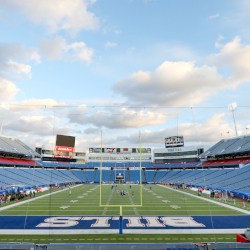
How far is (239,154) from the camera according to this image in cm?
3903

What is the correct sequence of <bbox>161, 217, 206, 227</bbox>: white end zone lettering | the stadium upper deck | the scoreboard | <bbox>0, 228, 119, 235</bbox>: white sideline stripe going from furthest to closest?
the scoreboard
the stadium upper deck
<bbox>161, 217, 206, 227</bbox>: white end zone lettering
<bbox>0, 228, 119, 235</bbox>: white sideline stripe

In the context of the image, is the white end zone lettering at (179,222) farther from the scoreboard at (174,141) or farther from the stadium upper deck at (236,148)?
the scoreboard at (174,141)

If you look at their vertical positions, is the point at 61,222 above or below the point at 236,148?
below

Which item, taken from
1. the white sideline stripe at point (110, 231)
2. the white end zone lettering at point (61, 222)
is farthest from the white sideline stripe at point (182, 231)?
the white end zone lettering at point (61, 222)

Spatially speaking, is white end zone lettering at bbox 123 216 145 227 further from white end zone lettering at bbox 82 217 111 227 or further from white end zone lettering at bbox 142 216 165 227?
white end zone lettering at bbox 82 217 111 227

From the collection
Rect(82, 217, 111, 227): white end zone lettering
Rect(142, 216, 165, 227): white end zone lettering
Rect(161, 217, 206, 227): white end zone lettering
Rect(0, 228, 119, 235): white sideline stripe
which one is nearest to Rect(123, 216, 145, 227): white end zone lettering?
Rect(142, 216, 165, 227): white end zone lettering

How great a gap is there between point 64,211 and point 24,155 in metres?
35.8

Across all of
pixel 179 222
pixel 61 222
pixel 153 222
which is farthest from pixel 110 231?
pixel 179 222

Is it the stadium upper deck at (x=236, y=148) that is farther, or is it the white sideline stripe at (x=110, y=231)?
the stadium upper deck at (x=236, y=148)

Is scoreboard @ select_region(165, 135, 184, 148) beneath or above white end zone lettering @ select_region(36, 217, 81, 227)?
above

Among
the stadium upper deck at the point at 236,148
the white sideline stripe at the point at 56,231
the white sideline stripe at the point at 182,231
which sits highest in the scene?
the stadium upper deck at the point at 236,148

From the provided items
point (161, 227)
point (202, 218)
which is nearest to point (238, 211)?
point (202, 218)

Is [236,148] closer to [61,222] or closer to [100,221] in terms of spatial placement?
[100,221]

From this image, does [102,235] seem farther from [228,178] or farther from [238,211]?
[228,178]
